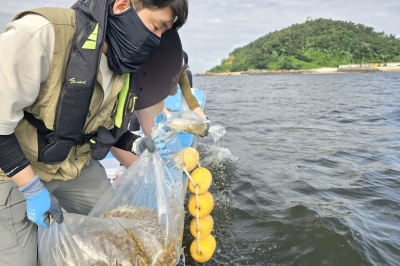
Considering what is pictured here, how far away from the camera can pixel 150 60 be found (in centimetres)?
241

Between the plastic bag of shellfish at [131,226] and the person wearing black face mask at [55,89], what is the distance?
138mm

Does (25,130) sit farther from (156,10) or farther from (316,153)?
(316,153)

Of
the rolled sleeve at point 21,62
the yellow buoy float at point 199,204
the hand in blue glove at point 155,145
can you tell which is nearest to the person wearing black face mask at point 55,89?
the rolled sleeve at point 21,62

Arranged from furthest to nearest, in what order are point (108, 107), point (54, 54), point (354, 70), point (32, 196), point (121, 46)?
point (354, 70), point (108, 107), point (121, 46), point (32, 196), point (54, 54)

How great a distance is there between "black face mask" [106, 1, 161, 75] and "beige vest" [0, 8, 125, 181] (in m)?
0.15

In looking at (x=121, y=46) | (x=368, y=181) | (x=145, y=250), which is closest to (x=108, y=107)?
(x=121, y=46)

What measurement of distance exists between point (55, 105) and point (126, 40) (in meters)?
0.54

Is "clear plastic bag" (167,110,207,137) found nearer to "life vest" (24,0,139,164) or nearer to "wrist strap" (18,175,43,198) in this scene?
"life vest" (24,0,139,164)

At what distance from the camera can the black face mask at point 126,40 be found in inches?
68.1

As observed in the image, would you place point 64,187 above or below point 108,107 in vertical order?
below

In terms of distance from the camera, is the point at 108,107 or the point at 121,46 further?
the point at 108,107

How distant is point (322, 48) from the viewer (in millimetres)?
83375

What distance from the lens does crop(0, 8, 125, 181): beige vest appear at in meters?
1.57

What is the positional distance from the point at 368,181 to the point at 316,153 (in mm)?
1697
